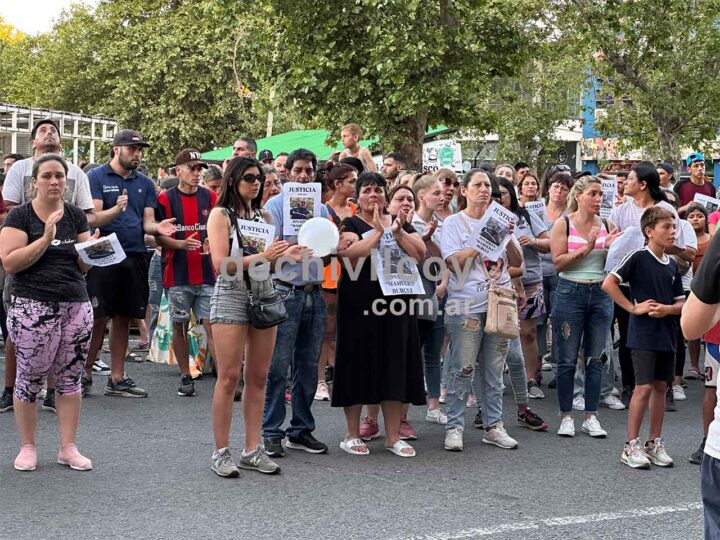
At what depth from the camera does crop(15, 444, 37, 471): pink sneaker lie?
699cm

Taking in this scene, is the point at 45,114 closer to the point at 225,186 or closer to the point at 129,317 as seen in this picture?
the point at 129,317

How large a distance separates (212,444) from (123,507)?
1793 mm

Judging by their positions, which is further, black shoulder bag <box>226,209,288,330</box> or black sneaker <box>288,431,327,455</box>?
black sneaker <box>288,431,327,455</box>

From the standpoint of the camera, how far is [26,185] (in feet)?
28.6

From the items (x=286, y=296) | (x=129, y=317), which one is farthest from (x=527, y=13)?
(x=286, y=296)

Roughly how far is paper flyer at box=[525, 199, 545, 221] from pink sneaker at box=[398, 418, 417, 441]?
2.76 meters

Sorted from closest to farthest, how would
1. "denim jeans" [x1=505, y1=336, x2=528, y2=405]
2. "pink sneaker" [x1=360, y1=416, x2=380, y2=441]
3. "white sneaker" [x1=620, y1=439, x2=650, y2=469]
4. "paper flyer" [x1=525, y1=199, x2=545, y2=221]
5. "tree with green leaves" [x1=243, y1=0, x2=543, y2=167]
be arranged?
"white sneaker" [x1=620, y1=439, x2=650, y2=469]
"pink sneaker" [x1=360, y1=416, x2=380, y2=441]
"denim jeans" [x1=505, y1=336, x2=528, y2=405]
"paper flyer" [x1=525, y1=199, x2=545, y2=221]
"tree with green leaves" [x1=243, y1=0, x2=543, y2=167]

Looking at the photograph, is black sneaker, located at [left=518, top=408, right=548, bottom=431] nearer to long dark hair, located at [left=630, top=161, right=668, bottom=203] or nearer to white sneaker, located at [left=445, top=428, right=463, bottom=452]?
white sneaker, located at [left=445, top=428, right=463, bottom=452]

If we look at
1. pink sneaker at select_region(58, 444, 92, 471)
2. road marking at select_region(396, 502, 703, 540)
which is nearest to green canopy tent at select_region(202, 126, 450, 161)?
pink sneaker at select_region(58, 444, 92, 471)

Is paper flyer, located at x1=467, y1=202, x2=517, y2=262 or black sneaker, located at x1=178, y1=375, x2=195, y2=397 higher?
paper flyer, located at x1=467, y1=202, x2=517, y2=262

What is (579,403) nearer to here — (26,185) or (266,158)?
(26,185)

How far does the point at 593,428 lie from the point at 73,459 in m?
3.94

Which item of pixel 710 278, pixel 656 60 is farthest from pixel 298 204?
pixel 656 60

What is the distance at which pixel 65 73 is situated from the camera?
154ft
